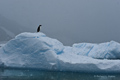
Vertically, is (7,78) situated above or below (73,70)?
below

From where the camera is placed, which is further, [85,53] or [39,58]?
[85,53]

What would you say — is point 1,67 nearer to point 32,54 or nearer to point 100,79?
point 32,54

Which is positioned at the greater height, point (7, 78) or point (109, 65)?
point (109, 65)

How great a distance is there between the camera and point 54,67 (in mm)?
7262

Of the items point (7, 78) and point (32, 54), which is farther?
point (32, 54)

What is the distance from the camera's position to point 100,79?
621cm

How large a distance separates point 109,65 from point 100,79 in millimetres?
1352

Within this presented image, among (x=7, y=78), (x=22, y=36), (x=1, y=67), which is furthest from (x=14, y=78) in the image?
(x=22, y=36)

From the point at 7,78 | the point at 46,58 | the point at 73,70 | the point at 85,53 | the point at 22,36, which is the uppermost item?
the point at 85,53

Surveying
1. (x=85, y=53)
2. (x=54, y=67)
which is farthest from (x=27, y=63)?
(x=85, y=53)

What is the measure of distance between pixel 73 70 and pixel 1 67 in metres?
3.13

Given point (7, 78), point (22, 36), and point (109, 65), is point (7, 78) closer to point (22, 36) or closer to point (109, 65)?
point (22, 36)

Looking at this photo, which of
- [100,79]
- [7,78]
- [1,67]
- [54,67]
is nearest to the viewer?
[7,78]

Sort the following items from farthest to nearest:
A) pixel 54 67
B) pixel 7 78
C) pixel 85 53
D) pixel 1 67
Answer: pixel 85 53 → pixel 1 67 → pixel 54 67 → pixel 7 78
